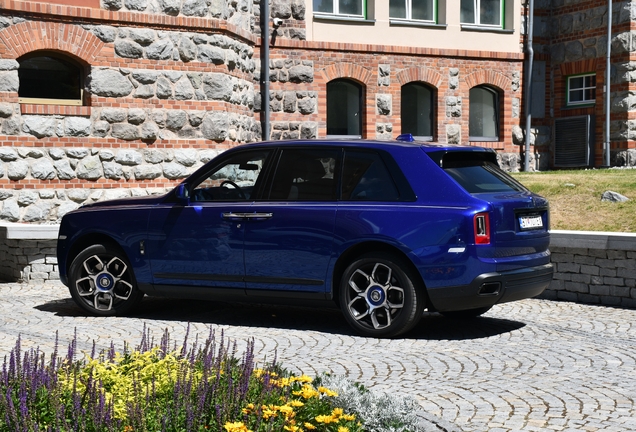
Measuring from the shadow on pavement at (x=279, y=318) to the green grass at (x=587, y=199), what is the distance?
16.1ft

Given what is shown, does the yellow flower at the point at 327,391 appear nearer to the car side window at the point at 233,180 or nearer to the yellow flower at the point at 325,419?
the yellow flower at the point at 325,419

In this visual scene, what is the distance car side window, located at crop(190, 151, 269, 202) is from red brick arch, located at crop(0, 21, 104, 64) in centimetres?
770

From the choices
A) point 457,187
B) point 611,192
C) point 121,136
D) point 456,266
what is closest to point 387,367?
point 456,266

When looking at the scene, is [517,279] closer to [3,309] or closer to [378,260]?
[378,260]

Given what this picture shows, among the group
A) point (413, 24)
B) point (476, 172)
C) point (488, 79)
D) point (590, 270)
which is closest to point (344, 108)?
point (413, 24)

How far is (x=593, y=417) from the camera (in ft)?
19.1

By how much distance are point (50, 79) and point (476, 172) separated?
393 inches

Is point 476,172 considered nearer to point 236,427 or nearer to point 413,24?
point 236,427

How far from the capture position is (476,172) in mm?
9016

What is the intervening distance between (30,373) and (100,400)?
0.93 metres

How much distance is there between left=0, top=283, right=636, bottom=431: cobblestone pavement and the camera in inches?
239

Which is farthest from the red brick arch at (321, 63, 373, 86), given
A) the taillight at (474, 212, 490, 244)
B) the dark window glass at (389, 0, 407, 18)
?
the taillight at (474, 212, 490, 244)

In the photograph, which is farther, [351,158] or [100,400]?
[351,158]

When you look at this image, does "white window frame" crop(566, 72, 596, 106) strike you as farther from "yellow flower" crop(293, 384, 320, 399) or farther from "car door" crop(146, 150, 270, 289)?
"yellow flower" crop(293, 384, 320, 399)
